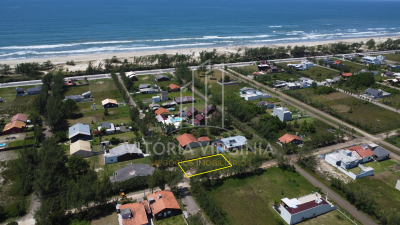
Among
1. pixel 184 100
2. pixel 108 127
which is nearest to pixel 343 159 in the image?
pixel 184 100

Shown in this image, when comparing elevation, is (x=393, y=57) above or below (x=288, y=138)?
above

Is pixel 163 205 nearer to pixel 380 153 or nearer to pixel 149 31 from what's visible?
pixel 380 153

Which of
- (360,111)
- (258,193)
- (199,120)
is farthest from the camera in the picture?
(360,111)

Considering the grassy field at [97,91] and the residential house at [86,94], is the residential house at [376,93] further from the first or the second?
the residential house at [86,94]

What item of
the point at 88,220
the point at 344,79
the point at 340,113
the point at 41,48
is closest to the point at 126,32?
the point at 41,48

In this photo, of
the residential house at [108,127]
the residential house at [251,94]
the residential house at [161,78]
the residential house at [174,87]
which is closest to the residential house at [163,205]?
the residential house at [108,127]

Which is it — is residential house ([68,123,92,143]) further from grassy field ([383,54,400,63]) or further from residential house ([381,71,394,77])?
grassy field ([383,54,400,63])

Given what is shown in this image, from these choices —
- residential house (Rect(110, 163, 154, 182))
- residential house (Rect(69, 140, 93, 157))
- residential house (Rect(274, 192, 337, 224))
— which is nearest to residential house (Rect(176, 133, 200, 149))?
residential house (Rect(110, 163, 154, 182))
